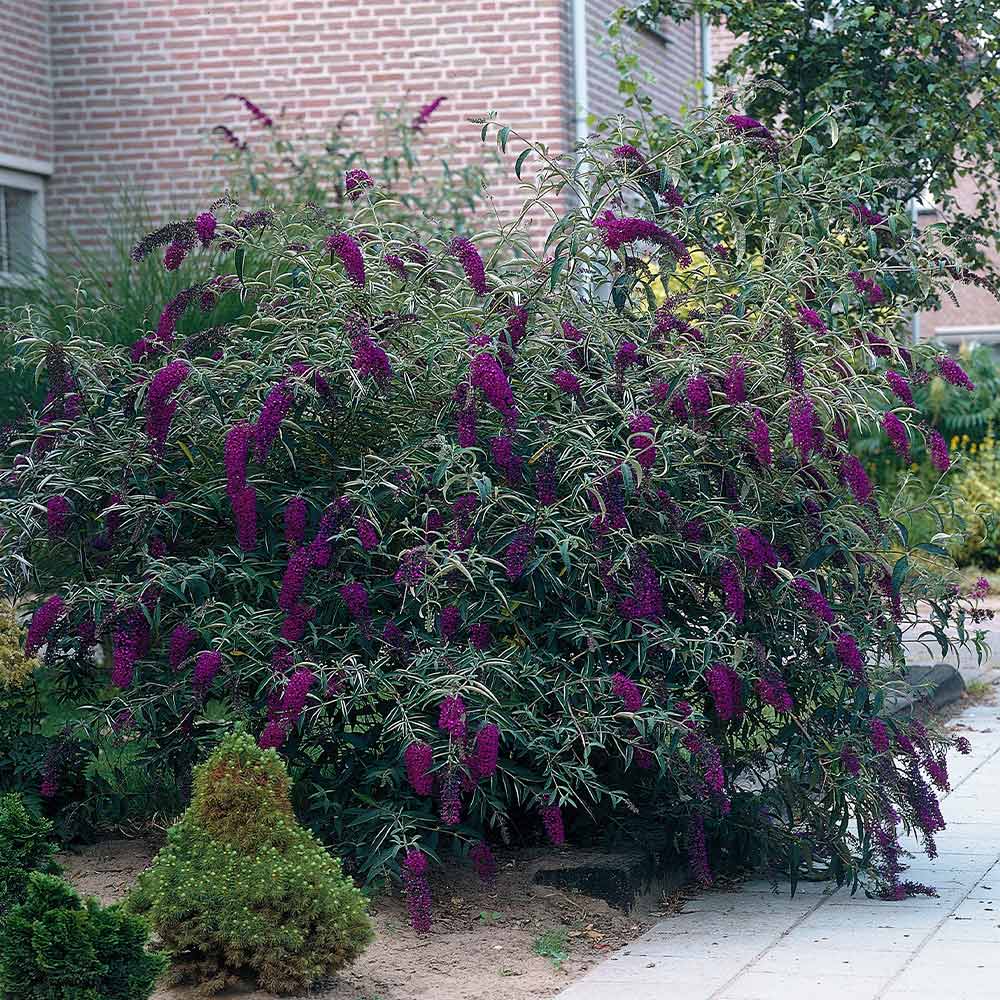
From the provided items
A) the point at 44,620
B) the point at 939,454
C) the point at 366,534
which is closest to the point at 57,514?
the point at 44,620

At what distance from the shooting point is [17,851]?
176 inches

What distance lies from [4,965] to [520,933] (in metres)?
1.64

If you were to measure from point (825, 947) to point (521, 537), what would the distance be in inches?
58.6

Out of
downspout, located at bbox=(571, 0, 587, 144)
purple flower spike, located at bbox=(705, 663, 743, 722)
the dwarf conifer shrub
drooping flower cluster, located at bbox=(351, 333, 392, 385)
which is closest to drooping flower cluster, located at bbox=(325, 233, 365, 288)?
drooping flower cluster, located at bbox=(351, 333, 392, 385)

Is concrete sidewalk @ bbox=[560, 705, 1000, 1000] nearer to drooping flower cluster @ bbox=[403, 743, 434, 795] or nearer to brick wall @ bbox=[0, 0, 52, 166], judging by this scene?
drooping flower cluster @ bbox=[403, 743, 434, 795]

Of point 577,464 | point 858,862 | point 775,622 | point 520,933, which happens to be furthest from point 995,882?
point 577,464

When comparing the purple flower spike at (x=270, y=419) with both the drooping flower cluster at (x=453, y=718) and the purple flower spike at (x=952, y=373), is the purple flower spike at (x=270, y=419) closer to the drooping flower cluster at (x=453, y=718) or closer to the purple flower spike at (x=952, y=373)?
the drooping flower cluster at (x=453, y=718)

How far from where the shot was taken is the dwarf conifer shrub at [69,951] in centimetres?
380

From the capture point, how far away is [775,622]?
203 inches

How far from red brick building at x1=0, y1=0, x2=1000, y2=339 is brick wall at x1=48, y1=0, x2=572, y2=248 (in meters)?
0.01

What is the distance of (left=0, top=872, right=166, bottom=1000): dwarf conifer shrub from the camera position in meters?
3.80

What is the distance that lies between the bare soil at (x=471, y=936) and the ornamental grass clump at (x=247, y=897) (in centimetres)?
10

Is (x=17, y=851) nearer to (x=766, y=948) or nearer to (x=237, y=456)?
(x=237, y=456)

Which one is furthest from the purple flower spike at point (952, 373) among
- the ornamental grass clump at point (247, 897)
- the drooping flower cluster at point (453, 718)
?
the ornamental grass clump at point (247, 897)
